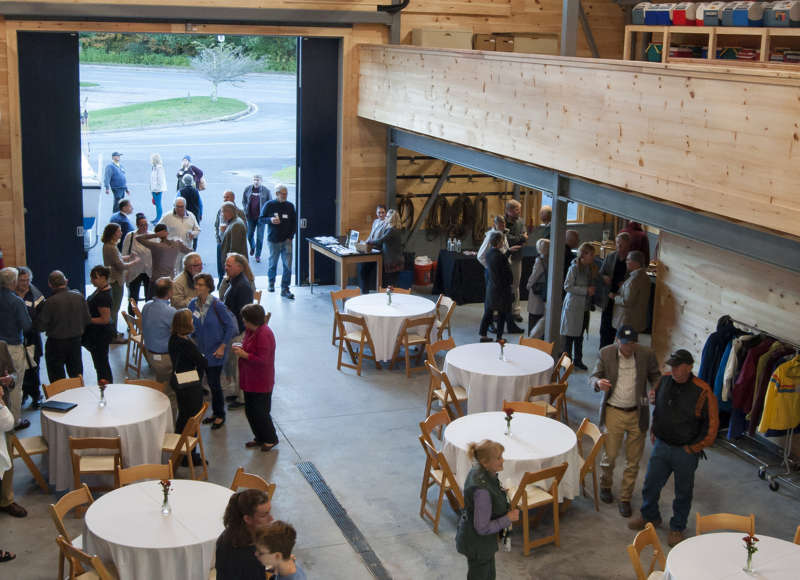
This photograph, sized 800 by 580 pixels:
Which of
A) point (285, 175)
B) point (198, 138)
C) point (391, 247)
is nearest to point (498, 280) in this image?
point (391, 247)

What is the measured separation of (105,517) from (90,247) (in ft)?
35.9

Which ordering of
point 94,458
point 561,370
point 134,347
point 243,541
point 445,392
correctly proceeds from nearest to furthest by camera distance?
point 243,541
point 94,458
point 445,392
point 561,370
point 134,347

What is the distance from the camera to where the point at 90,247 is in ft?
52.7

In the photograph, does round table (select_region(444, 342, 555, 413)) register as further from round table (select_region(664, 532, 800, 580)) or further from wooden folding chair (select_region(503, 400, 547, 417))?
round table (select_region(664, 532, 800, 580))

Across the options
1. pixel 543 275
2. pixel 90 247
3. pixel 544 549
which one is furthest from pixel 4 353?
pixel 90 247

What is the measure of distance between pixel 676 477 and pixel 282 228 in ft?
25.7

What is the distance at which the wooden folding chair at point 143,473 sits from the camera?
6.38 m

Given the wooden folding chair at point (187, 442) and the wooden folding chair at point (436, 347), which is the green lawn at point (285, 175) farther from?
the wooden folding chair at point (187, 442)

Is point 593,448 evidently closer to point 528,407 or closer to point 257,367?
point 528,407

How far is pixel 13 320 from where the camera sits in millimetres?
8234

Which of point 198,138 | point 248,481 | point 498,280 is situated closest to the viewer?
point 248,481

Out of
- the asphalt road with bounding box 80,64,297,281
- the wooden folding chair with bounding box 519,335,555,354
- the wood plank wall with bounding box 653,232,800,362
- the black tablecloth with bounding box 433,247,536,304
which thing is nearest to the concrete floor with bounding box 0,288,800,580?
the wooden folding chair with bounding box 519,335,555,354

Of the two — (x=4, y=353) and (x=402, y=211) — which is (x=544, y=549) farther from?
(x=402, y=211)

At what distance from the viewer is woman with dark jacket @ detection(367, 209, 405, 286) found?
1296 cm
